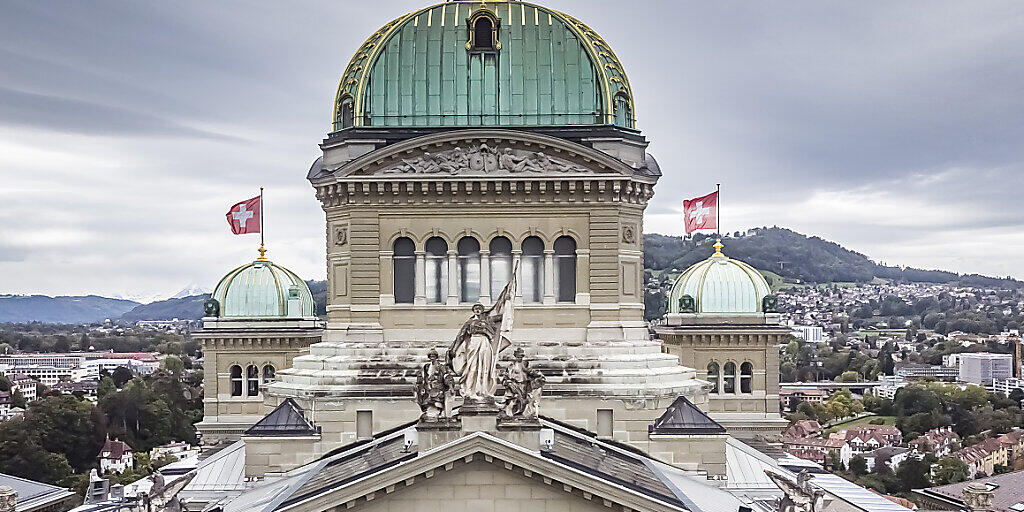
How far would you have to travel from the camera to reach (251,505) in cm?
4288

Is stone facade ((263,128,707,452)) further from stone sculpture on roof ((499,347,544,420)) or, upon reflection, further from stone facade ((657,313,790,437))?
stone facade ((657,313,790,437))

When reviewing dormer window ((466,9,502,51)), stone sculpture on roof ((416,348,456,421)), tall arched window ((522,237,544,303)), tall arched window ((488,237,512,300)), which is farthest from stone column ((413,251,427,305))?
stone sculpture on roof ((416,348,456,421))

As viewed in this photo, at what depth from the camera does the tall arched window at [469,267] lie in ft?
169

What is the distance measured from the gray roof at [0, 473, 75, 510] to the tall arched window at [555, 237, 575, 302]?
5079 cm

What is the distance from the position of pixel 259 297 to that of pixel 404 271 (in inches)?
1127

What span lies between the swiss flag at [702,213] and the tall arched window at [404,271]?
24664 mm

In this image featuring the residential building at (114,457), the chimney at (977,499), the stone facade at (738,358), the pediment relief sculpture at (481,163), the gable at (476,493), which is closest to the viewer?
the gable at (476,493)

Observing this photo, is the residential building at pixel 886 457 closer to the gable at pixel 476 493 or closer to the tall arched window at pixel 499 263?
the tall arched window at pixel 499 263

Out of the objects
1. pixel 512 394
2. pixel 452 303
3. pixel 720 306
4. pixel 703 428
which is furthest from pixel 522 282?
pixel 720 306

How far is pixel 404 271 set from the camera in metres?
51.9

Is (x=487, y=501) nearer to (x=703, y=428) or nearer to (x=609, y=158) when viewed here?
(x=703, y=428)

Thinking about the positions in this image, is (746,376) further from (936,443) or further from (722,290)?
(936,443)

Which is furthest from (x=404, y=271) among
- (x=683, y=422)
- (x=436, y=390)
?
(x=436, y=390)

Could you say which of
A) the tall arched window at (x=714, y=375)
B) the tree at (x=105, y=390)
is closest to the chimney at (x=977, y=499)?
the tall arched window at (x=714, y=375)
